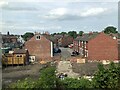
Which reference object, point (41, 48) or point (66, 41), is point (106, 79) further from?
point (66, 41)

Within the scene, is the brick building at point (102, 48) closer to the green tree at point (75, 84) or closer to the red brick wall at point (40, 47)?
the red brick wall at point (40, 47)

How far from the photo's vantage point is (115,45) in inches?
1768

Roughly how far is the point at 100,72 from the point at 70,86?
218 cm

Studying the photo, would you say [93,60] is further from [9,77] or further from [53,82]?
[53,82]

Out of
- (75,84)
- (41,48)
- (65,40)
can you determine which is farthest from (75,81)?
(65,40)

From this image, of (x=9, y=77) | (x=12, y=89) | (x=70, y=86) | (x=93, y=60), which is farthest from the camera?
(x=93, y=60)

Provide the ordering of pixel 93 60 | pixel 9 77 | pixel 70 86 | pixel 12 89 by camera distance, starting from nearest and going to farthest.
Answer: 1. pixel 12 89
2. pixel 70 86
3. pixel 9 77
4. pixel 93 60

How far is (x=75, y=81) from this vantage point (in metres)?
15.8

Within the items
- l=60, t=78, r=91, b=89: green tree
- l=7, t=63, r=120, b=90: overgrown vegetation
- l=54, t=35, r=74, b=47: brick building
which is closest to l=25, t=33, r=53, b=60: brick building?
l=7, t=63, r=120, b=90: overgrown vegetation

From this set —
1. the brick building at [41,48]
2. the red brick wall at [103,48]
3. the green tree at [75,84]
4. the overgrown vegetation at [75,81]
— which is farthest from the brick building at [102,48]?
the green tree at [75,84]

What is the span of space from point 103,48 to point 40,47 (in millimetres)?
10892

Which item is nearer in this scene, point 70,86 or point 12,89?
point 12,89

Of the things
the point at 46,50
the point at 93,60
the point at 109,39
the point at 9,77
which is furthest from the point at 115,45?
the point at 9,77

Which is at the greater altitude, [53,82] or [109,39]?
[109,39]
